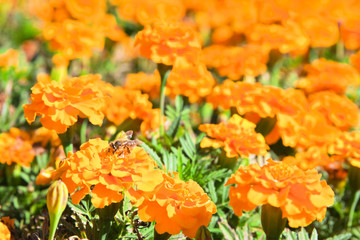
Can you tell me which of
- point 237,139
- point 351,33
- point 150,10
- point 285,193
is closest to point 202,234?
point 285,193

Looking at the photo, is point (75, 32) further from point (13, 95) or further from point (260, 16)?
point (260, 16)

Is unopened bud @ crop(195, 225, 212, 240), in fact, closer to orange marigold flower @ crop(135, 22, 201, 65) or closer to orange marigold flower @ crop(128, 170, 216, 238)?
orange marigold flower @ crop(128, 170, 216, 238)

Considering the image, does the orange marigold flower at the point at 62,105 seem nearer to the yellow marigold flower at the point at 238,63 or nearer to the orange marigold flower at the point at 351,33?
the yellow marigold flower at the point at 238,63

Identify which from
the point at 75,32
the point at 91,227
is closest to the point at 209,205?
the point at 91,227

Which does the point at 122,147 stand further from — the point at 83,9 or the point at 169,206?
the point at 83,9

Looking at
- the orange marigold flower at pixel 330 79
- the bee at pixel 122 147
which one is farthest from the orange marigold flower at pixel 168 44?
the orange marigold flower at pixel 330 79
